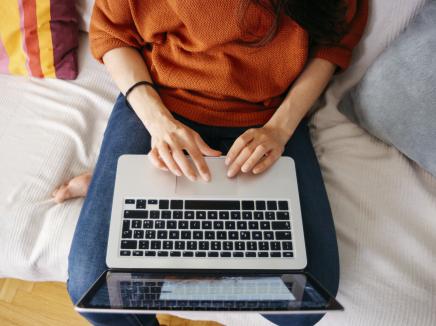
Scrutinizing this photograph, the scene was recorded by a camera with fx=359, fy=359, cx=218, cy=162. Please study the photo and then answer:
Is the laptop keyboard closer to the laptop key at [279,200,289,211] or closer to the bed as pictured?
the laptop key at [279,200,289,211]

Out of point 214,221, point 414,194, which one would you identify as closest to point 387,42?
point 414,194

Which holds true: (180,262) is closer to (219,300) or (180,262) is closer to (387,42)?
(219,300)

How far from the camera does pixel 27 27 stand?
1069 mm

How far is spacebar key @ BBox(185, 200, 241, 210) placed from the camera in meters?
0.74

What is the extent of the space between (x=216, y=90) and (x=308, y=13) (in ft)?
0.89

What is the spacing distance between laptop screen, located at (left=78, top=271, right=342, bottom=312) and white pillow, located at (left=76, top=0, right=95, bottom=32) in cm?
85

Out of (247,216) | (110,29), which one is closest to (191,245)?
(247,216)

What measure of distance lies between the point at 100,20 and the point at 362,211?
795 mm

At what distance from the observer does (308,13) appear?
31.8 inches

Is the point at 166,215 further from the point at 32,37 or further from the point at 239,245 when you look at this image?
the point at 32,37

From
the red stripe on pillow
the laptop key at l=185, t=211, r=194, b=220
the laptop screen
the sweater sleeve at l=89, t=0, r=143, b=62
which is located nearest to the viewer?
the laptop screen

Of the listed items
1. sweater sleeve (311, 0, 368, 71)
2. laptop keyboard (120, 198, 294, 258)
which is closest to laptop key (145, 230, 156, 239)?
laptop keyboard (120, 198, 294, 258)

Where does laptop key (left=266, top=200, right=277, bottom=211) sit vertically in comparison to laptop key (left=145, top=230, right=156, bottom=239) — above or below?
above

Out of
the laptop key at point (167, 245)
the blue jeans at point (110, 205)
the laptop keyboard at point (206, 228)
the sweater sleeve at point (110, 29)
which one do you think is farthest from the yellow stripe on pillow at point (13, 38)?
Result: the laptop key at point (167, 245)
